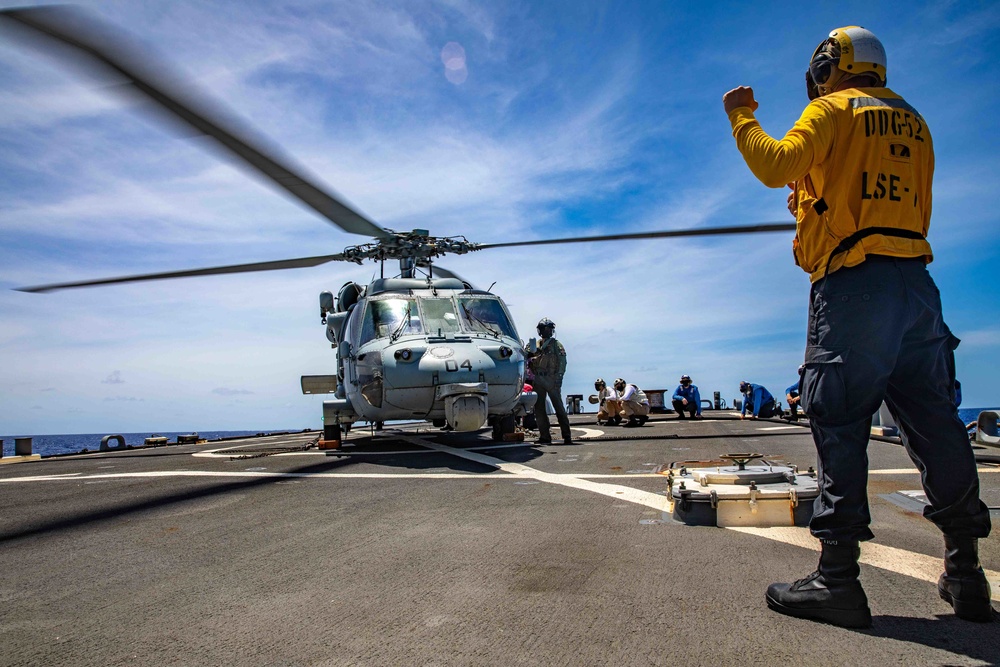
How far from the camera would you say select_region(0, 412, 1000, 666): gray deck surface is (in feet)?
6.73

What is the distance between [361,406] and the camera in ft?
33.4

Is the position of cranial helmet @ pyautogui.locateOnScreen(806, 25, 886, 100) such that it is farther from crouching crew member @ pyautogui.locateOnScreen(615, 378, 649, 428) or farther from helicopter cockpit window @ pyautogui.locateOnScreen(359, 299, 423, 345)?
crouching crew member @ pyautogui.locateOnScreen(615, 378, 649, 428)

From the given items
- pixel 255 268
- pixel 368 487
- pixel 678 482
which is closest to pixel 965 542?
pixel 678 482

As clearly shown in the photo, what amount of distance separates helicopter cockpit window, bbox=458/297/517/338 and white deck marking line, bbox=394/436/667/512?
2365 mm

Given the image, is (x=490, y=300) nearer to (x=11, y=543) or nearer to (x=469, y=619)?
(x=11, y=543)

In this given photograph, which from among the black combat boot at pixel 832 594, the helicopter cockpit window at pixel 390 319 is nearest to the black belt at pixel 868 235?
the black combat boot at pixel 832 594

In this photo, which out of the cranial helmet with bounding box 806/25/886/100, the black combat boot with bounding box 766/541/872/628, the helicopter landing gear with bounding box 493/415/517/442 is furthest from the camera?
the helicopter landing gear with bounding box 493/415/517/442

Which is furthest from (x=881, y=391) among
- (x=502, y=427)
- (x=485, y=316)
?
(x=502, y=427)

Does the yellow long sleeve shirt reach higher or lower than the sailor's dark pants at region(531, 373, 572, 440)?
higher

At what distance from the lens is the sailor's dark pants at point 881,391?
7.49 ft

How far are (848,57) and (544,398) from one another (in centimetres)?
935

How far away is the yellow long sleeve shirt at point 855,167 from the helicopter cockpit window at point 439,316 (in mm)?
7860

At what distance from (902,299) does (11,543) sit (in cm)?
504

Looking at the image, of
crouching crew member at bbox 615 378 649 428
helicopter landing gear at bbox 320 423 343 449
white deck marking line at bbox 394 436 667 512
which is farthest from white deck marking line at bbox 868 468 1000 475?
crouching crew member at bbox 615 378 649 428
